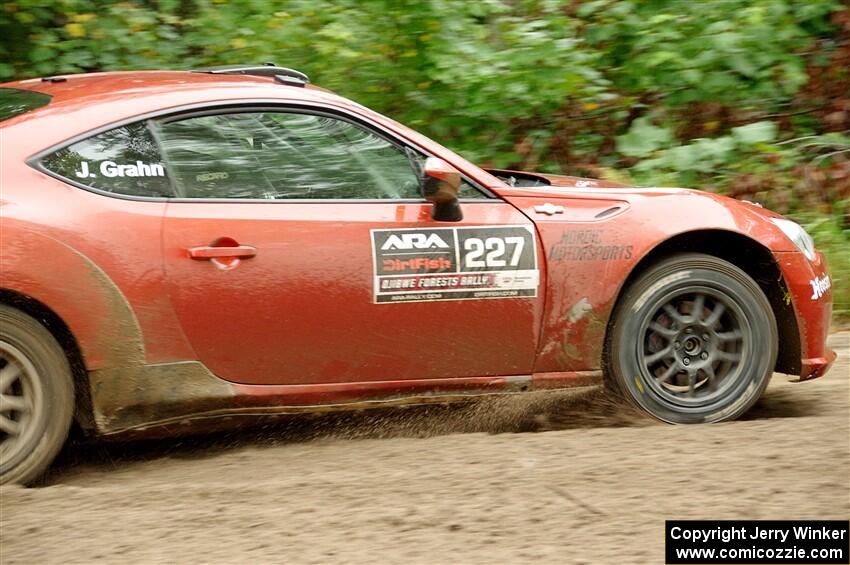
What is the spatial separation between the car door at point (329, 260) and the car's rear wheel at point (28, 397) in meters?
0.50

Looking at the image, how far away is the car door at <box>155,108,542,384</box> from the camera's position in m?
4.27

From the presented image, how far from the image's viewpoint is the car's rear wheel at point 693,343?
4.80m

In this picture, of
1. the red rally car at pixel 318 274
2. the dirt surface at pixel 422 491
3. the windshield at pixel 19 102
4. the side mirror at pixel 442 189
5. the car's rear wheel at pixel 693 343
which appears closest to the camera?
the dirt surface at pixel 422 491

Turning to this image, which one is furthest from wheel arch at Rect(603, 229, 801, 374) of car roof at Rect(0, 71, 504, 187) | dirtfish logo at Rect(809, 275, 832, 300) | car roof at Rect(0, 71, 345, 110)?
car roof at Rect(0, 71, 345, 110)

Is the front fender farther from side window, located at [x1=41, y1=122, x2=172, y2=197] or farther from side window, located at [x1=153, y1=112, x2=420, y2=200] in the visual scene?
side window, located at [x1=41, y1=122, x2=172, y2=197]

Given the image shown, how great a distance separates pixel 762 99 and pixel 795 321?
4453 millimetres

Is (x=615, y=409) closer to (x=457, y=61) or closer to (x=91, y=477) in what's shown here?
(x=91, y=477)

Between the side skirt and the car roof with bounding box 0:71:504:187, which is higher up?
the car roof with bounding box 0:71:504:187

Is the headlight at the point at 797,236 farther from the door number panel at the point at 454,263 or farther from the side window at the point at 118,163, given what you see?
the side window at the point at 118,163

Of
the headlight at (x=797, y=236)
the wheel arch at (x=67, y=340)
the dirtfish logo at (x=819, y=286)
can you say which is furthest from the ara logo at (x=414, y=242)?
the dirtfish logo at (x=819, y=286)

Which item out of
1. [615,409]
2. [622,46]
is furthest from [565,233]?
[622,46]

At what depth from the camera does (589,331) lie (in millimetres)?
4754

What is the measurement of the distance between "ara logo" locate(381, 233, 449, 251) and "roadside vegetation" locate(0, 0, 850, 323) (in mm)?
3496

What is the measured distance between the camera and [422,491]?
3889 mm
